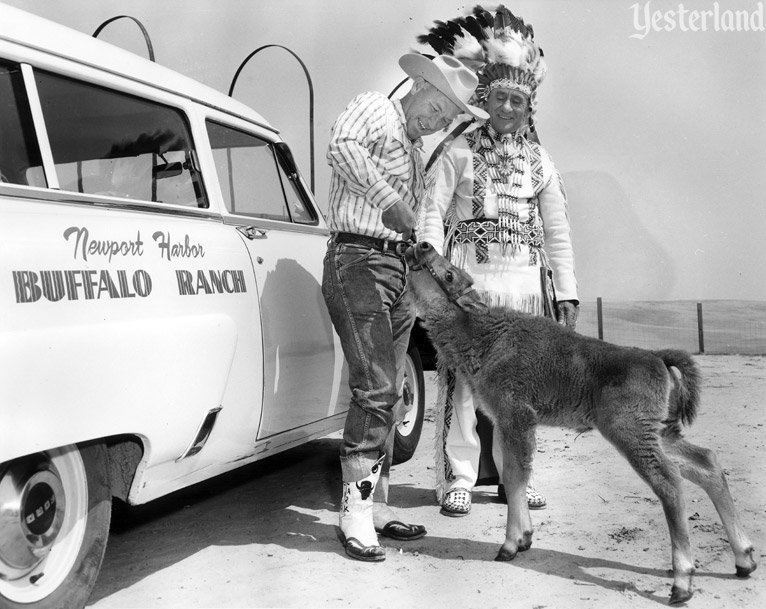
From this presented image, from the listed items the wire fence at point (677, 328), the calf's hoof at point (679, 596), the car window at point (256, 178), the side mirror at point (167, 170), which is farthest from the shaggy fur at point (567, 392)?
the wire fence at point (677, 328)

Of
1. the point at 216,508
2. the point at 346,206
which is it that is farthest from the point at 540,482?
the point at 346,206

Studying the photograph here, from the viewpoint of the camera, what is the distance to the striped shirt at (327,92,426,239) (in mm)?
3582

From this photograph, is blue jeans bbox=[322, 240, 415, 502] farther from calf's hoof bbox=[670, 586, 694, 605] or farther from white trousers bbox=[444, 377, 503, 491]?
calf's hoof bbox=[670, 586, 694, 605]

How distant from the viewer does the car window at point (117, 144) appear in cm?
314

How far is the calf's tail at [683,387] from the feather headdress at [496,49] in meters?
1.88

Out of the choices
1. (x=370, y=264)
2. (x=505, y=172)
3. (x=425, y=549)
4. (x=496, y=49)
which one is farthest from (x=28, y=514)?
(x=496, y=49)

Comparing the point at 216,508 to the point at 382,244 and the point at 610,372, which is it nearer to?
the point at 382,244

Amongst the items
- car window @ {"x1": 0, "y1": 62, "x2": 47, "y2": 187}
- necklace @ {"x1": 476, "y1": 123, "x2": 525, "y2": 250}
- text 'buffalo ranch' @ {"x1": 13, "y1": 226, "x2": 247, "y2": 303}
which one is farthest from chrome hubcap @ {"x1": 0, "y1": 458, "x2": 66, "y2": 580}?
necklace @ {"x1": 476, "y1": 123, "x2": 525, "y2": 250}

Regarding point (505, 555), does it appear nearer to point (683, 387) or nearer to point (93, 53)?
point (683, 387)

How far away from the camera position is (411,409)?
20.2ft

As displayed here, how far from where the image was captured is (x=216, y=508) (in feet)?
15.6

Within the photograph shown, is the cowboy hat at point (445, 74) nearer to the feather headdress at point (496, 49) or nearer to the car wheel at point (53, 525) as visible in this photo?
the feather headdress at point (496, 49)

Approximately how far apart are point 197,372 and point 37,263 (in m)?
0.84

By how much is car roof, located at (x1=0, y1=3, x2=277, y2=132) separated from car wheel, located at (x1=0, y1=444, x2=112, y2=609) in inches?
60.8
